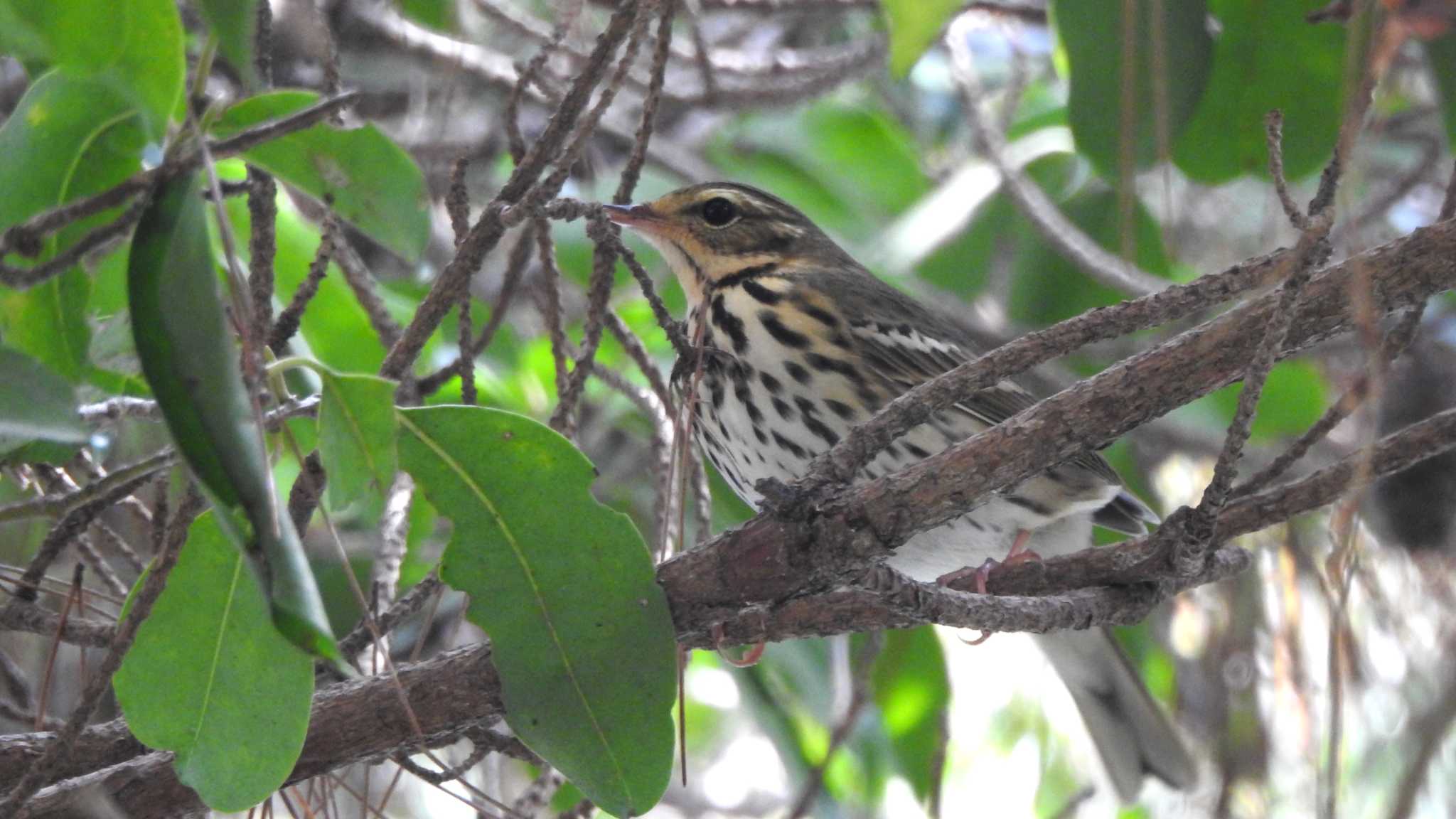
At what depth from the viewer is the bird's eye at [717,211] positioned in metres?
3.44

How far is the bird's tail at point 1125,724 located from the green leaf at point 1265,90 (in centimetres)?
124

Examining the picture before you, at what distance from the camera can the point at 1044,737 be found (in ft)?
15.5

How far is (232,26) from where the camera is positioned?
4.41 ft

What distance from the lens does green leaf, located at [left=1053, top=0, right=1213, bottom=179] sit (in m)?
3.14

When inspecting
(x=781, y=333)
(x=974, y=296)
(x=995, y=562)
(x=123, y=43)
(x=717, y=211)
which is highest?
(x=974, y=296)

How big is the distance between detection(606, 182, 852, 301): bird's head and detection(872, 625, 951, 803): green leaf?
1.01m

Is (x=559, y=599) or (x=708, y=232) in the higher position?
(x=708, y=232)

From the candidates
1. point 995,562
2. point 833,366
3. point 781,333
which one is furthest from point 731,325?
point 995,562

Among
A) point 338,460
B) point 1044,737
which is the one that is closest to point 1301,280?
point 338,460

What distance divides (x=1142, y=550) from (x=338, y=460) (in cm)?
124

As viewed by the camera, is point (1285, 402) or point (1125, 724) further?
point (1285, 402)

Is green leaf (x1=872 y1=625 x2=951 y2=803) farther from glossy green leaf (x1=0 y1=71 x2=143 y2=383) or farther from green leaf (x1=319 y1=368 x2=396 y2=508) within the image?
glossy green leaf (x1=0 y1=71 x2=143 y2=383)

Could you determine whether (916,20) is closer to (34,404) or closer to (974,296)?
(34,404)

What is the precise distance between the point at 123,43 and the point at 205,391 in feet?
1.83
